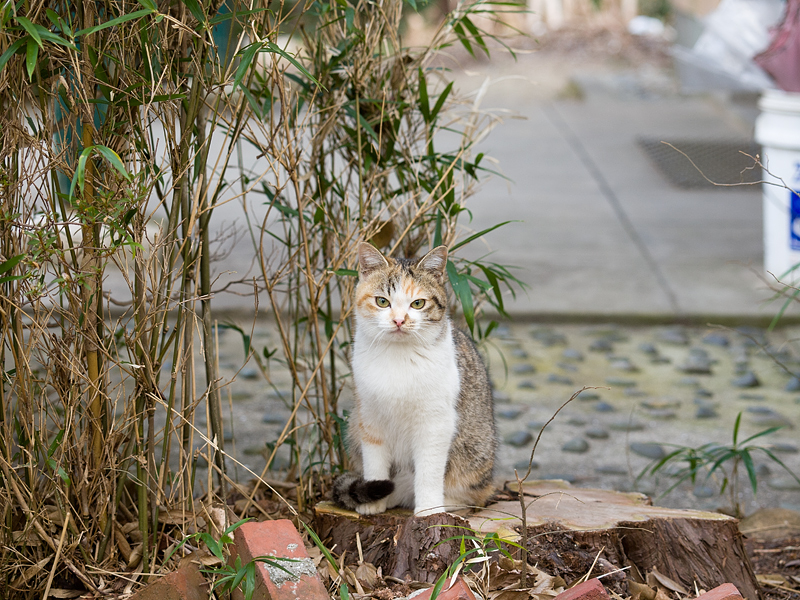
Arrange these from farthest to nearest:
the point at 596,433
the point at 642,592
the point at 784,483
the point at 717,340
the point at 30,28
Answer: the point at 717,340 < the point at 596,433 < the point at 784,483 < the point at 642,592 < the point at 30,28

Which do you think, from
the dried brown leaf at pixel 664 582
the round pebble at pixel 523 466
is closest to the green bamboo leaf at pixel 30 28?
the dried brown leaf at pixel 664 582

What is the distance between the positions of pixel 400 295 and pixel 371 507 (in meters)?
0.63

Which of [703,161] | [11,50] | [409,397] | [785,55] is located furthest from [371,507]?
[703,161]

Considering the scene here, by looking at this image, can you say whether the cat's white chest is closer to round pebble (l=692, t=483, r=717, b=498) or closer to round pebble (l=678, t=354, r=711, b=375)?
round pebble (l=692, t=483, r=717, b=498)

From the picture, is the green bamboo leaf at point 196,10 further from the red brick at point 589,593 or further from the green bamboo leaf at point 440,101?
the red brick at point 589,593

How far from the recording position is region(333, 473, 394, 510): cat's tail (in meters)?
2.28

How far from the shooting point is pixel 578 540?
7.61 feet

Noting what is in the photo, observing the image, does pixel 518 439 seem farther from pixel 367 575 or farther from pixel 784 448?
pixel 367 575

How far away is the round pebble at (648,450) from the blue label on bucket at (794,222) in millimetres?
2002

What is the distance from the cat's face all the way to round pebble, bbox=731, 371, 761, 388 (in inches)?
108

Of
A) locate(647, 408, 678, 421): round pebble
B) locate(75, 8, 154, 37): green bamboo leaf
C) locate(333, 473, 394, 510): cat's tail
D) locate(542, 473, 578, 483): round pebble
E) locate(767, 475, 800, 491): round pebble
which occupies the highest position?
locate(75, 8, 154, 37): green bamboo leaf

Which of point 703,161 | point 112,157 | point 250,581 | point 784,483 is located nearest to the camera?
point 112,157

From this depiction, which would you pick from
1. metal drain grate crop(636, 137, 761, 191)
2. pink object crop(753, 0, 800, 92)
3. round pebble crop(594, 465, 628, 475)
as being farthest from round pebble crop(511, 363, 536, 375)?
metal drain grate crop(636, 137, 761, 191)

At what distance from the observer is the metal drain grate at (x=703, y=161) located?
790cm
